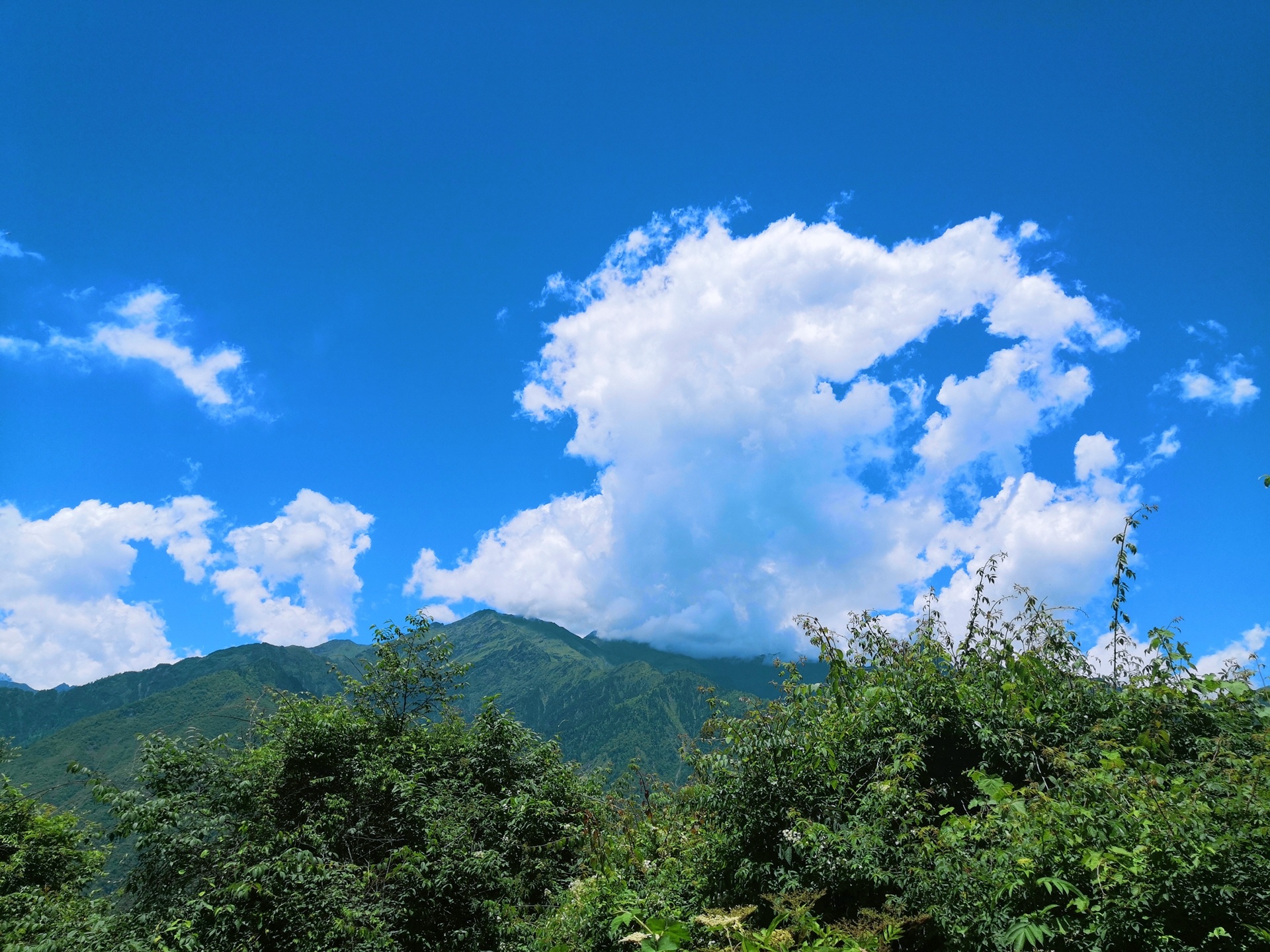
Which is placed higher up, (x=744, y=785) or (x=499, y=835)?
(x=744, y=785)

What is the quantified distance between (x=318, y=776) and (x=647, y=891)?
766cm

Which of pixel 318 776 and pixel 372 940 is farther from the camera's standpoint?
pixel 318 776

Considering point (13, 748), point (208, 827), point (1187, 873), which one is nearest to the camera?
point (1187, 873)

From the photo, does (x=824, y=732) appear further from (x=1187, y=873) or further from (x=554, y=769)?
(x=554, y=769)

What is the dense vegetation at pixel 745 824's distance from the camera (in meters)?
3.45

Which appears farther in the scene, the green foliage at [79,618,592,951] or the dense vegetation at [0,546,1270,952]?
the green foliage at [79,618,592,951]

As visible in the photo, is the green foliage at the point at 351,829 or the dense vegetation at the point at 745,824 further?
the green foliage at the point at 351,829

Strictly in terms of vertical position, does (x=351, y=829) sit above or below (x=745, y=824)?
below

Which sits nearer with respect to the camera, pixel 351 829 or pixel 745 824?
pixel 745 824

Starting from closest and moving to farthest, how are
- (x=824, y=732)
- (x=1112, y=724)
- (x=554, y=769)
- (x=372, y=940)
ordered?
1. (x=1112, y=724)
2. (x=824, y=732)
3. (x=372, y=940)
4. (x=554, y=769)

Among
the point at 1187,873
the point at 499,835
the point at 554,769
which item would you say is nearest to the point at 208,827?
the point at 499,835

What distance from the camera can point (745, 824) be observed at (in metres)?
5.77

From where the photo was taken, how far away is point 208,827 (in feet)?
30.4

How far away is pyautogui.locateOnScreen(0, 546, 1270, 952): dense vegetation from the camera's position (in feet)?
11.3
